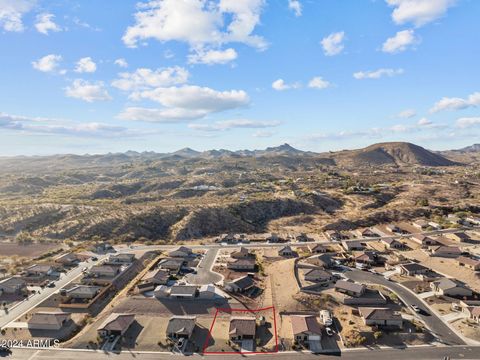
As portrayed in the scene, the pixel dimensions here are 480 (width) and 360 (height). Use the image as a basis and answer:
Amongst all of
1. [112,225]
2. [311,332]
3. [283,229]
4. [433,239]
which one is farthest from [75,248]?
[433,239]

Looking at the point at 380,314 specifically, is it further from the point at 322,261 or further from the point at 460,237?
the point at 460,237

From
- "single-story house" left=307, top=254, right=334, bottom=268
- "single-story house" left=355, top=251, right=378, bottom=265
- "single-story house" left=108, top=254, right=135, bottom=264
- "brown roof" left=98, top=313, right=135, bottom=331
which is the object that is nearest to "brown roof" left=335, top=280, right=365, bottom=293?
"single-story house" left=307, top=254, right=334, bottom=268

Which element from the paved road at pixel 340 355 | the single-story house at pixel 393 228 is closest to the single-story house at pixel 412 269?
the paved road at pixel 340 355

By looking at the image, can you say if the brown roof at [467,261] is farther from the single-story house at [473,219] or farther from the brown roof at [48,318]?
the brown roof at [48,318]

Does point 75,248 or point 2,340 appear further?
point 75,248

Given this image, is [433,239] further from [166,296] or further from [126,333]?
[126,333]

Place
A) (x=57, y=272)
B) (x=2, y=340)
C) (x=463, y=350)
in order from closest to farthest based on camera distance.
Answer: (x=463, y=350) → (x=2, y=340) → (x=57, y=272)
